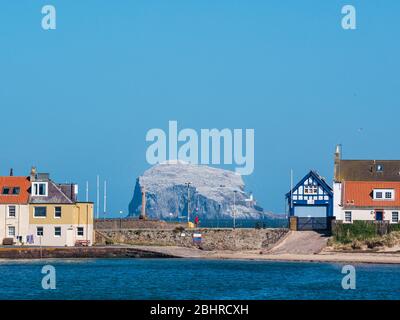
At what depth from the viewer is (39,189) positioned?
339 feet

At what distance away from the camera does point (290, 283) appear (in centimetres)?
7831

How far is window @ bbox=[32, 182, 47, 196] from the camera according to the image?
103 meters

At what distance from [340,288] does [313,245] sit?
2690cm

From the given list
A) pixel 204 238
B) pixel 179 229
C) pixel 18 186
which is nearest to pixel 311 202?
pixel 204 238

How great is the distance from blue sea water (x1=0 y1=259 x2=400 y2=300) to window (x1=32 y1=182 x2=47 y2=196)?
995 centimetres

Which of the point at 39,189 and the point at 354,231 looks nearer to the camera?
the point at 354,231

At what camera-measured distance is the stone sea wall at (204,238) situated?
107062 millimetres

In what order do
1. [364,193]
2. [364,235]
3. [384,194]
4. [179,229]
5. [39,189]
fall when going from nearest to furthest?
[364,235] < [39,189] < [384,194] < [364,193] < [179,229]

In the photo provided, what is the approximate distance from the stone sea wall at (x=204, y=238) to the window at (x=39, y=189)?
7111 millimetres

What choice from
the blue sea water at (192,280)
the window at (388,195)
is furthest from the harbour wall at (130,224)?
the window at (388,195)

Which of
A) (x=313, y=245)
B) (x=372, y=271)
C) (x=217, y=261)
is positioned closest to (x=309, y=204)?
(x=313, y=245)

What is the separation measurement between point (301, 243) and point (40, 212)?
22580 millimetres

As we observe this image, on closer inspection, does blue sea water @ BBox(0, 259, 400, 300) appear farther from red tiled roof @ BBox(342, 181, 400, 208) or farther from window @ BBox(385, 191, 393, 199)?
window @ BBox(385, 191, 393, 199)

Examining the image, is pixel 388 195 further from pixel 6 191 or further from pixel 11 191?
pixel 6 191
